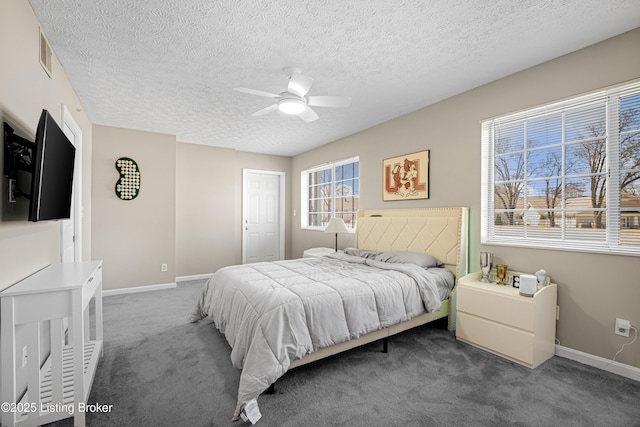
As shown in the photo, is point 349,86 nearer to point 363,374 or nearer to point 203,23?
point 203,23

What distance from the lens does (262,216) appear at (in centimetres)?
642

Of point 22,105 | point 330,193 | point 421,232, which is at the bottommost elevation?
point 421,232

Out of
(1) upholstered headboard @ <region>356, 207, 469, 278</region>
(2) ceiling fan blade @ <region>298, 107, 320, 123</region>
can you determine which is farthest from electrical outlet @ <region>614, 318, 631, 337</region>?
(2) ceiling fan blade @ <region>298, 107, 320, 123</region>

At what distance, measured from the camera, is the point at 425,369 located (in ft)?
7.44

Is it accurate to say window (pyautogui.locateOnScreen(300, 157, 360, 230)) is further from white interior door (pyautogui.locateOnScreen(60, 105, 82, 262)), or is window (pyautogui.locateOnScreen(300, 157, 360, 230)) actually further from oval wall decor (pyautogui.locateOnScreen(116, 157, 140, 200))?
white interior door (pyautogui.locateOnScreen(60, 105, 82, 262))

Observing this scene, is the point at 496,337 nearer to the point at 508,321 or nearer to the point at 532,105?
the point at 508,321

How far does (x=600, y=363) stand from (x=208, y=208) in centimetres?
565

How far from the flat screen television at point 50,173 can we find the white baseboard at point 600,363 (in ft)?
13.0

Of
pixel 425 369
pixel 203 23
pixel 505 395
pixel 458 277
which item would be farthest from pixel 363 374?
pixel 203 23

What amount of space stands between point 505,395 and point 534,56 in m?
2.71

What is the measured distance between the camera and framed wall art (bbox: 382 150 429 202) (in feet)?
12.0

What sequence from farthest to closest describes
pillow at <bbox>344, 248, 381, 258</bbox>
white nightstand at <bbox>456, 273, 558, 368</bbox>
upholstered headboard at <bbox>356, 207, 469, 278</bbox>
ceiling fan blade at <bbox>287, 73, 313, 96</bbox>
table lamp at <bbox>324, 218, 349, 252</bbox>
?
table lamp at <bbox>324, 218, 349, 252</bbox> < pillow at <bbox>344, 248, 381, 258</bbox> < upholstered headboard at <bbox>356, 207, 469, 278</bbox> < ceiling fan blade at <bbox>287, 73, 313, 96</bbox> < white nightstand at <bbox>456, 273, 558, 368</bbox>

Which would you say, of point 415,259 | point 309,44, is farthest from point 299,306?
point 309,44

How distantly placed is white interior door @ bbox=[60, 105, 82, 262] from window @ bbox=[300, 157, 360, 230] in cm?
370
